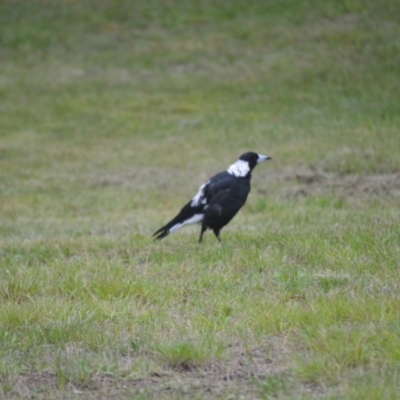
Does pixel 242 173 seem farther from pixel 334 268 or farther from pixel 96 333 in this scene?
pixel 96 333

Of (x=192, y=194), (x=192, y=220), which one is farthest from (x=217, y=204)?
(x=192, y=194)

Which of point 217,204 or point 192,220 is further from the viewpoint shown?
point 192,220

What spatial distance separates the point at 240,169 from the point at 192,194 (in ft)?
15.8

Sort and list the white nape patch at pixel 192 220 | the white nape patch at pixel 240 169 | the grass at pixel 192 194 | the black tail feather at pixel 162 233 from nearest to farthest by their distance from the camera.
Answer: the grass at pixel 192 194 < the black tail feather at pixel 162 233 < the white nape patch at pixel 192 220 < the white nape patch at pixel 240 169

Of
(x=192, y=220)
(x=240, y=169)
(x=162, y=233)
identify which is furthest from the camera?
(x=240, y=169)

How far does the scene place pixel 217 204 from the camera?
762 cm

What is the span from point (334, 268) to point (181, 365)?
207 cm

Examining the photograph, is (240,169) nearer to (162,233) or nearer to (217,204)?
(217,204)

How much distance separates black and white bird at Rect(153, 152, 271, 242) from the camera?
7.58 meters

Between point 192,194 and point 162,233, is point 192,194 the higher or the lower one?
the lower one

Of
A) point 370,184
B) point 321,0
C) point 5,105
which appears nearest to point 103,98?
point 5,105

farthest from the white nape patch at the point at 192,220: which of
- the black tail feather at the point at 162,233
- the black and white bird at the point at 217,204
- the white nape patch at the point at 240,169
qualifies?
the white nape patch at the point at 240,169

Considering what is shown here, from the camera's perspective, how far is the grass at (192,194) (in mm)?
3850

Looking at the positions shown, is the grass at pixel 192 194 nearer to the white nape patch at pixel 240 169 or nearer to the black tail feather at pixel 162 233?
the black tail feather at pixel 162 233
